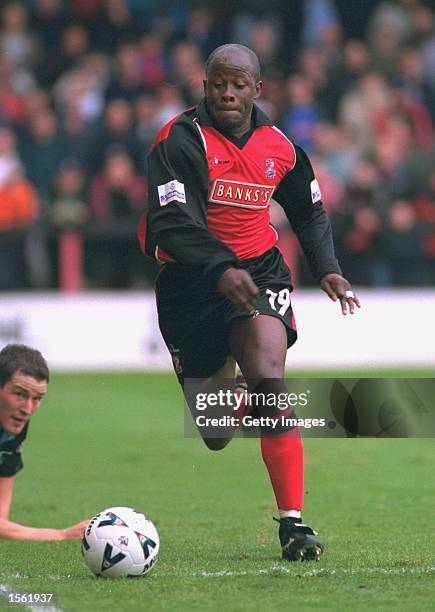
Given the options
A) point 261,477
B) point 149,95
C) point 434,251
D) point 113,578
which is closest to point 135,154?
point 149,95

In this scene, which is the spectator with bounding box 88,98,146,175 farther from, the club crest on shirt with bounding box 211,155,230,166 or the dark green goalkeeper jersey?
Result: the dark green goalkeeper jersey

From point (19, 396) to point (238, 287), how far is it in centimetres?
106

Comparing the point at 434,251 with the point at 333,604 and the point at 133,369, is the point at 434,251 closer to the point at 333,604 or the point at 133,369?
the point at 133,369

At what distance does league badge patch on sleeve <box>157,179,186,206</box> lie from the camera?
6141mm

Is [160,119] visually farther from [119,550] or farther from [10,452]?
[119,550]

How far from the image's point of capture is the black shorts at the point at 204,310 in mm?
6441

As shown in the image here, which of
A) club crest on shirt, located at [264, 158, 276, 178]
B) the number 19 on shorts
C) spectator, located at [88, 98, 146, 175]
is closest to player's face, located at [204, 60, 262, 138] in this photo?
club crest on shirt, located at [264, 158, 276, 178]

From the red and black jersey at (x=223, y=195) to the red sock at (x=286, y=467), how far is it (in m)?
0.84

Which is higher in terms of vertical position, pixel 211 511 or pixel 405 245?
pixel 405 245

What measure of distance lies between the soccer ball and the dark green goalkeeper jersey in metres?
0.70

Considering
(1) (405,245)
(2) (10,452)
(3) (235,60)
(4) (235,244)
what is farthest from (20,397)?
(1) (405,245)

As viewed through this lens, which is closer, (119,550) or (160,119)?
(119,550)

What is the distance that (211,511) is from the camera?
7590 millimetres

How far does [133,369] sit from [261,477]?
6.80m
